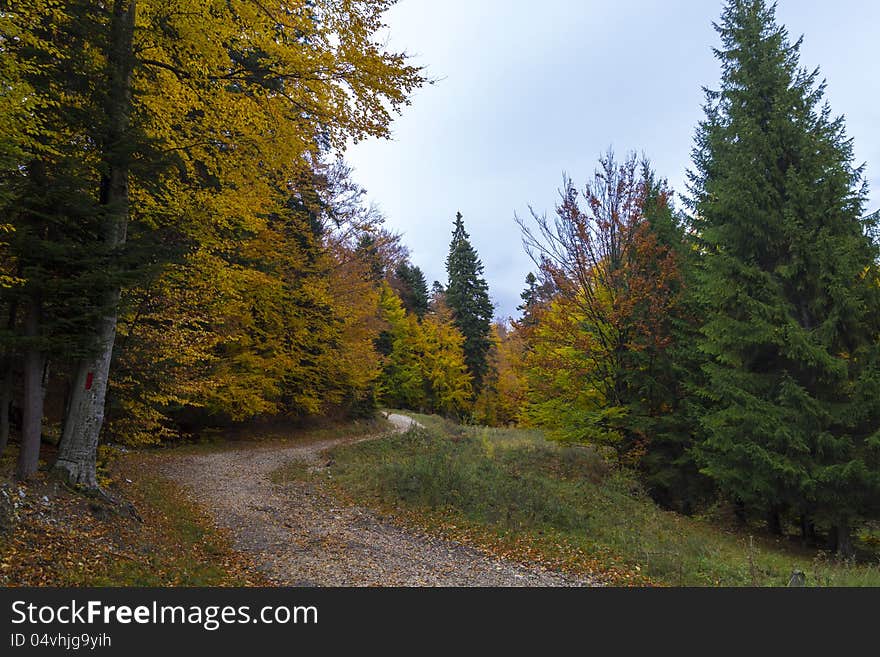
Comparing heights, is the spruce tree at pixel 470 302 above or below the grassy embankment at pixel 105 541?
above

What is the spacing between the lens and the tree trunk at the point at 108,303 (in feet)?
22.8

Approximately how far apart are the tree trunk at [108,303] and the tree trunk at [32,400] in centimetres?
37

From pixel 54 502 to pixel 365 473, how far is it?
746 centimetres

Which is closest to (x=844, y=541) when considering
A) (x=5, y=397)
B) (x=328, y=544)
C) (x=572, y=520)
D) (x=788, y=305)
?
(x=788, y=305)

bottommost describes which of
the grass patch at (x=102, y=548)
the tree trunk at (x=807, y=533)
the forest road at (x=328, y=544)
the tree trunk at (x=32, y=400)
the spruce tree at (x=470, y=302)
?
the tree trunk at (x=807, y=533)

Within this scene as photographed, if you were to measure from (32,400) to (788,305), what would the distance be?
47.7 ft

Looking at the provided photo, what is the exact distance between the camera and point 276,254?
1775cm

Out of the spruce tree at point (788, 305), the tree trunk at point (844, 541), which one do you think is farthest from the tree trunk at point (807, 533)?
the tree trunk at point (844, 541)

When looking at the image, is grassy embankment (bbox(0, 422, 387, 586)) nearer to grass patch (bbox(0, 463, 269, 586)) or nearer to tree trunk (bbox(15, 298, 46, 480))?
grass patch (bbox(0, 463, 269, 586))

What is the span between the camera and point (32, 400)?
6.78 metres

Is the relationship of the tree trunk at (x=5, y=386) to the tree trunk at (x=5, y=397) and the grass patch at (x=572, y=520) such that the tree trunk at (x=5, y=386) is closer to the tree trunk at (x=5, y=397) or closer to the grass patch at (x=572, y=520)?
the tree trunk at (x=5, y=397)

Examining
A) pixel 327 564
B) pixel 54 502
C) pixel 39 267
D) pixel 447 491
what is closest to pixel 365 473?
pixel 447 491

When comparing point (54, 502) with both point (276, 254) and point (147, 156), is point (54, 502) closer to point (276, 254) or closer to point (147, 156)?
point (147, 156)

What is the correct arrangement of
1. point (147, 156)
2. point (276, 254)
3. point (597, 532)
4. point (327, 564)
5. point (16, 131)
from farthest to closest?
point (276, 254) → point (597, 532) → point (147, 156) → point (327, 564) → point (16, 131)
